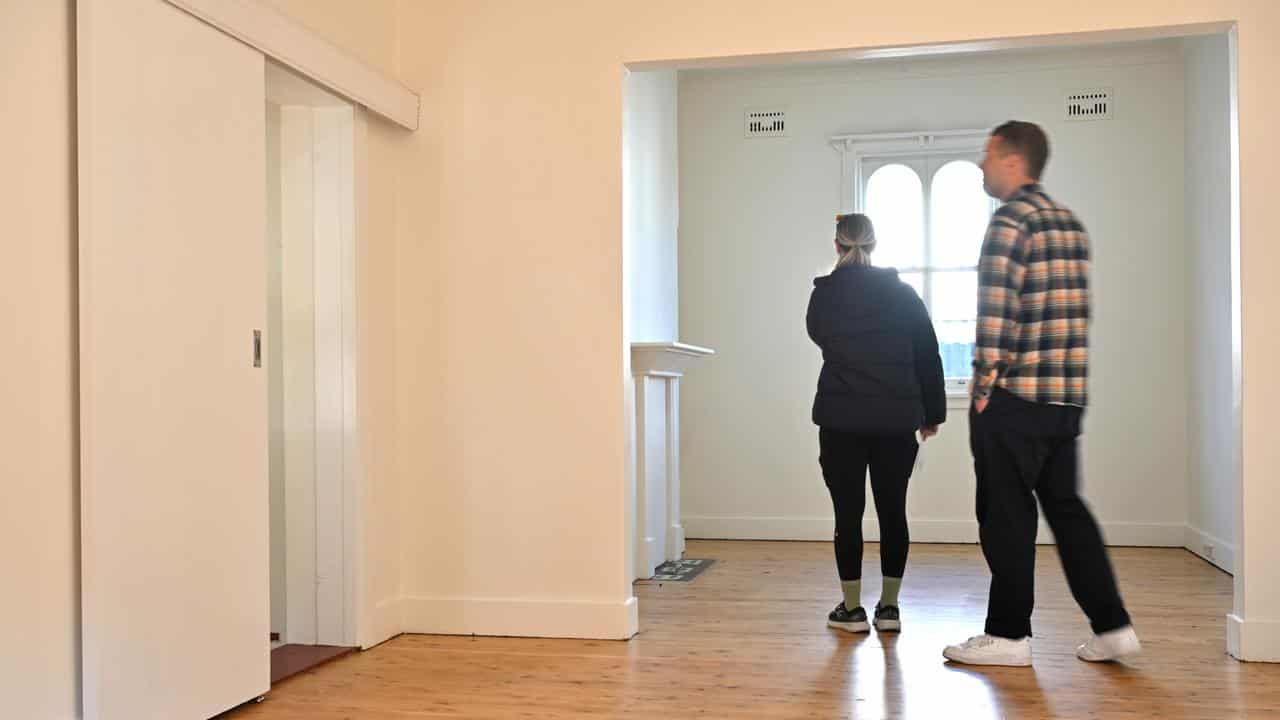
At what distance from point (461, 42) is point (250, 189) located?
133 centimetres

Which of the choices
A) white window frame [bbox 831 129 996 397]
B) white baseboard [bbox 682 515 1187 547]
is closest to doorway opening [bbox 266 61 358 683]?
white baseboard [bbox 682 515 1187 547]

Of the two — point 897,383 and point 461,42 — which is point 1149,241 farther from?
point 461,42

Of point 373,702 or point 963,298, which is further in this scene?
point 963,298

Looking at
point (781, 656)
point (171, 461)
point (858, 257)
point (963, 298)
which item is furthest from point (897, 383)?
point (963, 298)

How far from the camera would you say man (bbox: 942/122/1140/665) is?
3.45 m

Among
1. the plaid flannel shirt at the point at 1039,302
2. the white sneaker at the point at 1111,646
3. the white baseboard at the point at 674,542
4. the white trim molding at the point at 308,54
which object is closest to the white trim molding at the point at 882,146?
the white baseboard at the point at 674,542

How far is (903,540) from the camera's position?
4.15 m

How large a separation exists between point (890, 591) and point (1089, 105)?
377cm

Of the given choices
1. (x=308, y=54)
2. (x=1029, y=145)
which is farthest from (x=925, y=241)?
(x=308, y=54)

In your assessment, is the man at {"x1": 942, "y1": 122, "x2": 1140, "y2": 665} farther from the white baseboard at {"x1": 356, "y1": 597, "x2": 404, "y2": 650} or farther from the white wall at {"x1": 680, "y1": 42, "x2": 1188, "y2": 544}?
the white wall at {"x1": 680, "y1": 42, "x2": 1188, "y2": 544}

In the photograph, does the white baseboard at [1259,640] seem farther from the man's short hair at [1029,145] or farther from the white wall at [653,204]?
the white wall at [653,204]

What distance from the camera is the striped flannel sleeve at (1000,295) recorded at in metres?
3.45

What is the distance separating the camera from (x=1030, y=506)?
355 centimetres

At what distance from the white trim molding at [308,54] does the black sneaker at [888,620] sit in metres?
2.44
